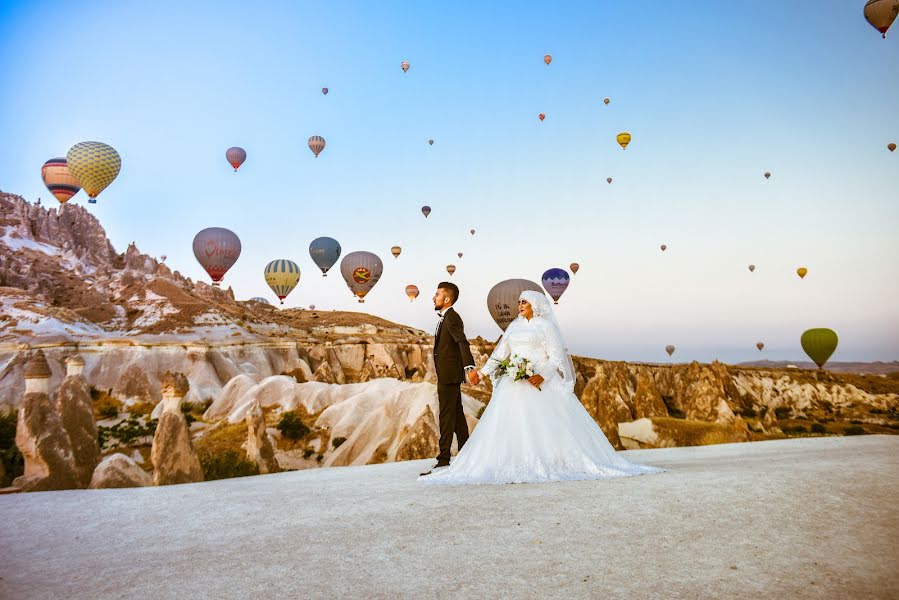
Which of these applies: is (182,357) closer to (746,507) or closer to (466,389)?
(466,389)

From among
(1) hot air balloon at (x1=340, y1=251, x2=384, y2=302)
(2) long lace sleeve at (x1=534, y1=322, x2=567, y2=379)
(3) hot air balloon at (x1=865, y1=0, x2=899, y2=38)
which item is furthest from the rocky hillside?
(3) hot air balloon at (x1=865, y1=0, x2=899, y2=38)

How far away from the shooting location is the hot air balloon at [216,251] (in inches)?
2474

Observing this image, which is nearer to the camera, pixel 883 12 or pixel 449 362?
pixel 449 362

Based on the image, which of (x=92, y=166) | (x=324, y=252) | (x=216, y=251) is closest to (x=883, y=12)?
(x=324, y=252)

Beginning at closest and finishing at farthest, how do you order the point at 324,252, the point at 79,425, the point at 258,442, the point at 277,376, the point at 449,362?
the point at 449,362
the point at 79,425
the point at 258,442
the point at 324,252
the point at 277,376

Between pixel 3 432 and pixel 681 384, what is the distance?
6958 cm

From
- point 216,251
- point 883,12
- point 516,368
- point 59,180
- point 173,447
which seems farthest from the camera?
point 59,180

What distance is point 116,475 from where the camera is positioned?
15.0 meters

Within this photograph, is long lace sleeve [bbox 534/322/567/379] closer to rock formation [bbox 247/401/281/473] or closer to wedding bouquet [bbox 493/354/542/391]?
wedding bouquet [bbox 493/354/542/391]

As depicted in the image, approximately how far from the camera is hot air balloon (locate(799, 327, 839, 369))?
6925cm

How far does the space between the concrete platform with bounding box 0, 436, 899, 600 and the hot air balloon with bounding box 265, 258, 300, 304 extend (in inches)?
2500

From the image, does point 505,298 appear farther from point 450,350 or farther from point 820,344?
point 450,350

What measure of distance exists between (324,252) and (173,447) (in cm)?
4907

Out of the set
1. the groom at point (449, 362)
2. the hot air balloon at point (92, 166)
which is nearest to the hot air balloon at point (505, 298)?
the hot air balloon at point (92, 166)
